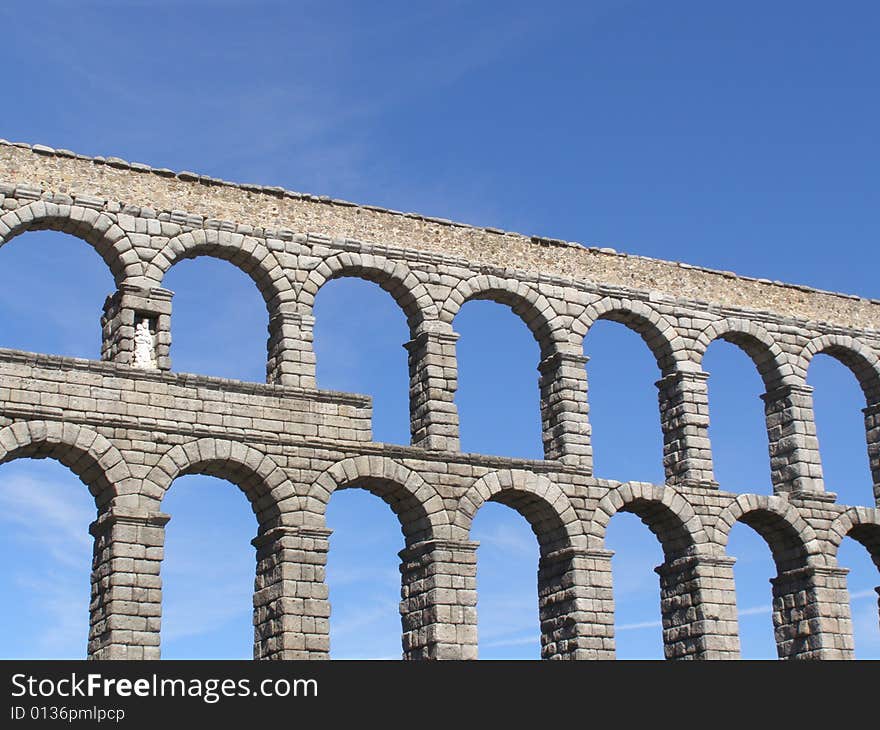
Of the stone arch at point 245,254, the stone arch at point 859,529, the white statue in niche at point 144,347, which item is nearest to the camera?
the white statue in niche at point 144,347

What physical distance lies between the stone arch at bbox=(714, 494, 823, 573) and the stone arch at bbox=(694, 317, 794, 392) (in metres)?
2.98

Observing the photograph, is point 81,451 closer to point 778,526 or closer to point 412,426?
point 412,426

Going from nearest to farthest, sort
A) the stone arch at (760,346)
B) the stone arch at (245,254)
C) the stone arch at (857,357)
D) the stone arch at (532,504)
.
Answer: the stone arch at (245,254)
the stone arch at (532,504)
the stone arch at (760,346)
the stone arch at (857,357)

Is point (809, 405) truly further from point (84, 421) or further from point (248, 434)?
point (84, 421)

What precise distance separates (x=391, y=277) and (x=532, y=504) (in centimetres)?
524

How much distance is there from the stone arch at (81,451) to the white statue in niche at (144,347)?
178 centimetres

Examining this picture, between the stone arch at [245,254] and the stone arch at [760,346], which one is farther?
the stone arch at [760,346]

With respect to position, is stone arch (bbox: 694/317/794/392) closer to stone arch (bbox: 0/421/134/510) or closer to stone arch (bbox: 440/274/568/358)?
stone arch (bbox: 440/274/568/358)

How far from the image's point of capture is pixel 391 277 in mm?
28109

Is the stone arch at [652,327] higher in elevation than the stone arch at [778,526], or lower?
higher

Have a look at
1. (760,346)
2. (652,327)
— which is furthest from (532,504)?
(760,346)

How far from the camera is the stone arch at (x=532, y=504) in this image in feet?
87.7

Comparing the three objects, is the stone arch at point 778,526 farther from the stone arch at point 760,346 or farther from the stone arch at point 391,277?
the stone arch at point 391,277

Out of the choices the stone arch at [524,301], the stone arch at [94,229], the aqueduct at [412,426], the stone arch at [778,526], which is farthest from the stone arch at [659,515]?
the stone arch at [94,229]
